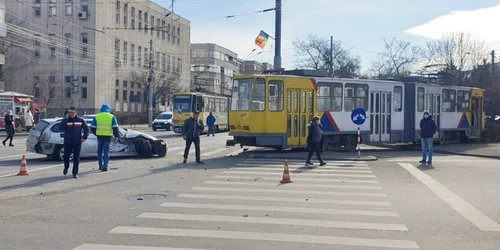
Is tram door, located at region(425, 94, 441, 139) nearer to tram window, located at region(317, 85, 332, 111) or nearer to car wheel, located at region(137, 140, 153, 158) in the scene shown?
tram window, located at region(317, 85, 332, 111)

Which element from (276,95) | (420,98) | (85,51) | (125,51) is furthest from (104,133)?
(125,51)

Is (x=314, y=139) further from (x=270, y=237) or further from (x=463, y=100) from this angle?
(x=463, y=100)

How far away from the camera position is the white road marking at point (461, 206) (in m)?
8.35

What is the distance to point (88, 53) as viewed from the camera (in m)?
59.6

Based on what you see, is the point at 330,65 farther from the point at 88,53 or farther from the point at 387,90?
the point at 387,90

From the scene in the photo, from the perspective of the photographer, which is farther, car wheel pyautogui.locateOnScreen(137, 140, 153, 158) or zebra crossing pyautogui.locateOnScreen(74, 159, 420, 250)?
car wheel pyautogui.locateOnScreen(137, 140, 153, 158)

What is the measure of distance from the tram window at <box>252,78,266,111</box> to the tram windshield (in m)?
0.20

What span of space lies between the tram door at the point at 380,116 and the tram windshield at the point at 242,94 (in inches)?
235

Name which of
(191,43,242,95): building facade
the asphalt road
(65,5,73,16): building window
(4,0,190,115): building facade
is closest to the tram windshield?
the asphalt road

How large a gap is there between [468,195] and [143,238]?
7376mm

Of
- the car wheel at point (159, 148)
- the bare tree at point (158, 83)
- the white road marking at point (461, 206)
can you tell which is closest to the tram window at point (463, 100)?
the white road marking at point (461, 206)

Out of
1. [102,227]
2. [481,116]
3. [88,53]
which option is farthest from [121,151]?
[88,53]

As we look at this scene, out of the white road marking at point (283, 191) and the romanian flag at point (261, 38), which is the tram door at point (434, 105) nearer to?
the romanian flag at point (261, 38)

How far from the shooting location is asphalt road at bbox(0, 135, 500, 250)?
23.5 feet
